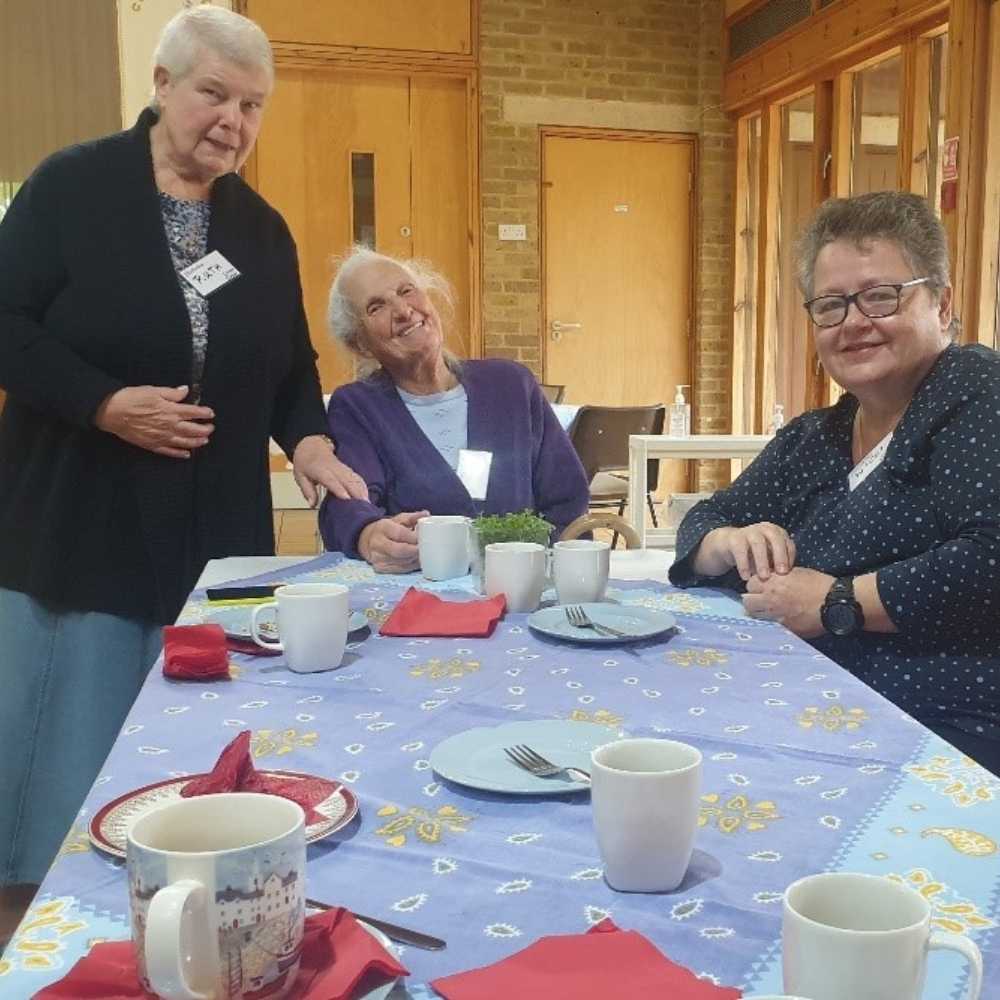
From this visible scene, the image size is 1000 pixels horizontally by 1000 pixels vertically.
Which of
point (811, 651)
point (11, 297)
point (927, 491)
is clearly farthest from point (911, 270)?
point (11, 297)

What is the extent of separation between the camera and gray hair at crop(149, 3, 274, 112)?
1823 millimetres

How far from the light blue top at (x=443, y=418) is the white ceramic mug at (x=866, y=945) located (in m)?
1.71

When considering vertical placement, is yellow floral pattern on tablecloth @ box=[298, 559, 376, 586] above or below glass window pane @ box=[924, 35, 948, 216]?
below

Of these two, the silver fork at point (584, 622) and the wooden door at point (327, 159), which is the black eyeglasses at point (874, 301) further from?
the wooden door at point (327, 159)

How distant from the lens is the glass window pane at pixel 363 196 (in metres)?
6.17

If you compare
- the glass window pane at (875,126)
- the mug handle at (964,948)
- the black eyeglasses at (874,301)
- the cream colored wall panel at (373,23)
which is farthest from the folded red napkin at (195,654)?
the cream colored wall panel at (373,23)

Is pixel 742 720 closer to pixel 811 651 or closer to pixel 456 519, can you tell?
pixel 811 651

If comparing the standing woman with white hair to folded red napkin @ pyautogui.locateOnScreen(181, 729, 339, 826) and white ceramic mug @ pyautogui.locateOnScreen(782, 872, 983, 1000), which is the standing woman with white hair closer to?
folded red napkin @ pyautogui.locateOnScreen(181, 729, 339, 826)

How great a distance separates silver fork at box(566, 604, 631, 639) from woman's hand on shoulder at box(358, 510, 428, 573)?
416mm

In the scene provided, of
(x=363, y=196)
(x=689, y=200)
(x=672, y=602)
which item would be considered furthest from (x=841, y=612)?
(x=689, y=200)

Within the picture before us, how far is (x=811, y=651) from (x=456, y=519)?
66cm

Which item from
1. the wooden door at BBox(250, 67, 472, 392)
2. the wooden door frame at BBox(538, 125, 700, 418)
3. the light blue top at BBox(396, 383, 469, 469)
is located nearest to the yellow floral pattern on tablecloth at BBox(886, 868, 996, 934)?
the light blue top at BBox(396, 383, 469, 469)

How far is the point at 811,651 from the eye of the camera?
4.41 ft

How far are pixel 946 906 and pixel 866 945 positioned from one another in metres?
0.20
